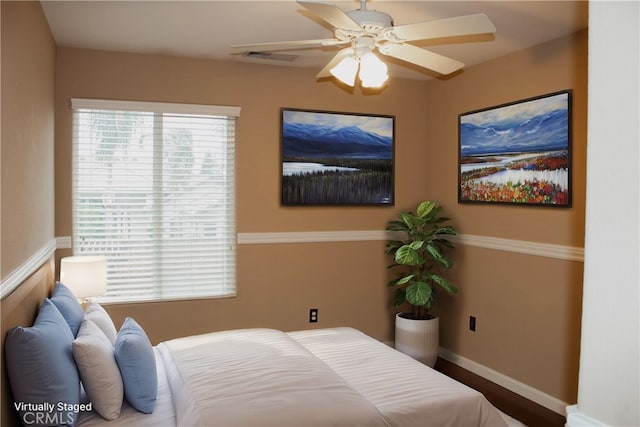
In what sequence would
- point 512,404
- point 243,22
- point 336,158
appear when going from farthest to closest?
point 336,158, point 512,404, point 243,22

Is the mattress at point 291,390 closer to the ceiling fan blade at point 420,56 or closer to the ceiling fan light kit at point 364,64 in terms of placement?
the ceiling fan light kit at point 364,64

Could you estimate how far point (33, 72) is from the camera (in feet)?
9.40

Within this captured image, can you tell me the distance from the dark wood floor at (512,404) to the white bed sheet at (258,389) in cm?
177

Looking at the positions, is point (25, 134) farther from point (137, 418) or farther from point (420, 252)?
point (420, 252)

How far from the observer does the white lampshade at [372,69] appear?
272 cm

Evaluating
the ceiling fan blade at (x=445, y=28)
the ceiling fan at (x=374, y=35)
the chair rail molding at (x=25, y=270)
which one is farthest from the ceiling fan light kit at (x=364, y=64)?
the chair rail molding at (x=25, y=270)

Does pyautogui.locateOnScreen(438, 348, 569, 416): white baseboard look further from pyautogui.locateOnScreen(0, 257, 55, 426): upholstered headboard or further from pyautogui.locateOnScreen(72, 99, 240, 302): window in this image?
pyautogui.locateOnScreen(0, 257, 55, 426): upholstered headboard

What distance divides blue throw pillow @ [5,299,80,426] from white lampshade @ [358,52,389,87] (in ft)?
6.34

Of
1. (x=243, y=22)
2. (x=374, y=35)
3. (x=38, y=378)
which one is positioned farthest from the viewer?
(x=243, y=22)

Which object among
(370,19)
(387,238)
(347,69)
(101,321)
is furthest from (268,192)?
(370,19)

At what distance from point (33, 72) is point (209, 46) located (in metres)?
1.46

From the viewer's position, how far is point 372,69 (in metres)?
2.75

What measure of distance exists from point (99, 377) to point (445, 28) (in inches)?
87.1

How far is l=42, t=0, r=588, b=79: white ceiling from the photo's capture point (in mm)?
3139
